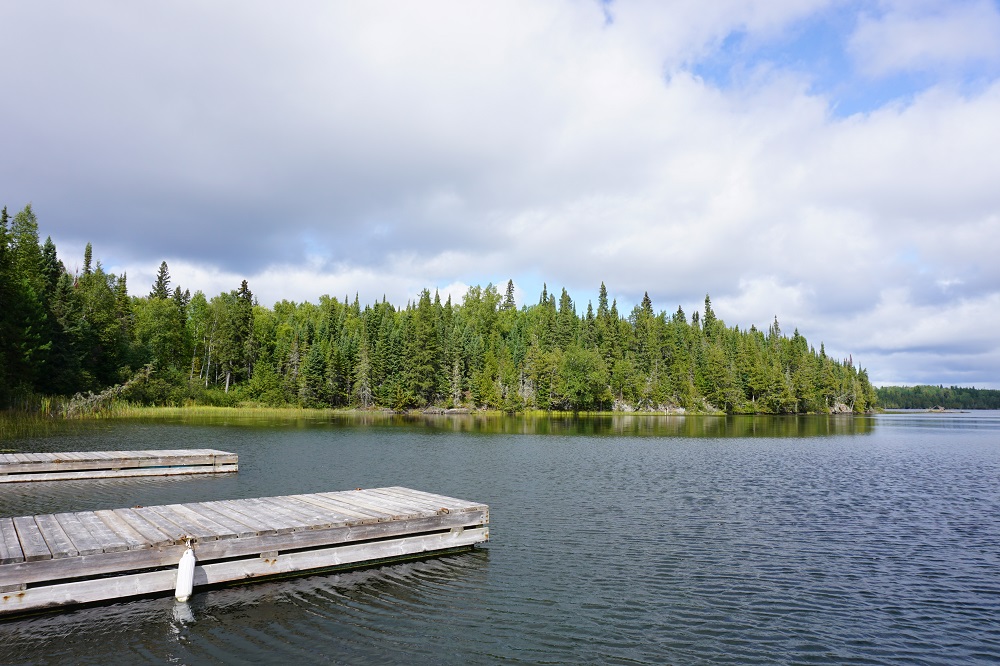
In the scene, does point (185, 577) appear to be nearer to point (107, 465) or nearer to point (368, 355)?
point (107, 465)

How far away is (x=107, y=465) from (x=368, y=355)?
10136 cm

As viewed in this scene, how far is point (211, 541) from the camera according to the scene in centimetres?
1311

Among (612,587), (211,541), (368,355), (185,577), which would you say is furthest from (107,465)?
(368,355)

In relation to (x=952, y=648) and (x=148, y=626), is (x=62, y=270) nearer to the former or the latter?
(x=148, y=626)

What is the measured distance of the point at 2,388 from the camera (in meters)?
52.0

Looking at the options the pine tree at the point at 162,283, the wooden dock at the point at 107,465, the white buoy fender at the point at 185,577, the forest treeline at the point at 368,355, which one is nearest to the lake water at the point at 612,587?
the white buoy fender at the point at 185,577

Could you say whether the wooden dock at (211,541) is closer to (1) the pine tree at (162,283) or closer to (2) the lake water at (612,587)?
(2) the lake water at (612,587)

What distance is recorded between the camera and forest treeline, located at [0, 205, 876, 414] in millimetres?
76438

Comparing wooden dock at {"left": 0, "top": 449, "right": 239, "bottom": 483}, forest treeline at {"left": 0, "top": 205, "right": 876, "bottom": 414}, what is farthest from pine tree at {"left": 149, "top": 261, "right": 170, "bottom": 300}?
wooden dock at {"left": 0, "top": 449, "right": 239, "bottom": 483}

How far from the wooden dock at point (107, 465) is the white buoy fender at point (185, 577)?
19769mm

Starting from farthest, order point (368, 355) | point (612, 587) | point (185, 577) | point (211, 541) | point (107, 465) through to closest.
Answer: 1. point (368, 355)
2. point (107, 465)
3. point (612, 587)
4. point (211, 541)
5. point (185, 577)

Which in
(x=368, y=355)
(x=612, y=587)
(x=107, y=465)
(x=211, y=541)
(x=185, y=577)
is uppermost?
(x=368, y=355)

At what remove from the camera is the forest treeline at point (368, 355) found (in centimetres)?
7644

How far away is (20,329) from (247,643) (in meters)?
65.6
